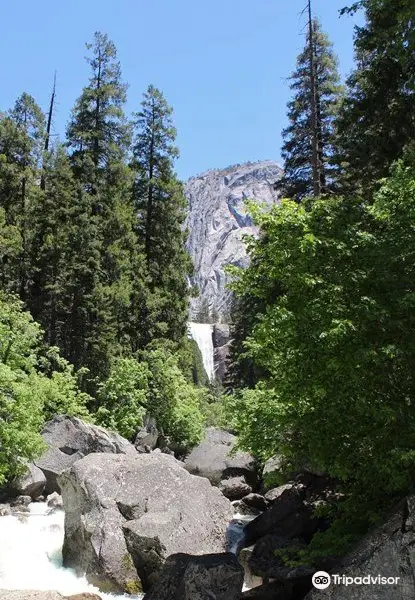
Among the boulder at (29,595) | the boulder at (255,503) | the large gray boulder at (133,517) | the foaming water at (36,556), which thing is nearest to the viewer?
the boulder at (29,595)

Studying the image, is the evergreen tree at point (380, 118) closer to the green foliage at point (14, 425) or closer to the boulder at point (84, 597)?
the green foliage at point (14, 425)

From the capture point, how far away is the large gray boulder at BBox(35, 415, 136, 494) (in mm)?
16609

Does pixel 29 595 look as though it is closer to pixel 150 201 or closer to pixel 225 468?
pixel 225 468

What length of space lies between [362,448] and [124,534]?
5.19 metres

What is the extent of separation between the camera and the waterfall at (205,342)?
291 ft

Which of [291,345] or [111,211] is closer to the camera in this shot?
[291,345]

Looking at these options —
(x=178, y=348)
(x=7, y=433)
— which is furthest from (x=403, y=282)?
(x=178, y=348)

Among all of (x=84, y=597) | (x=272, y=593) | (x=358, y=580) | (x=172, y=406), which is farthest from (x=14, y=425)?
(x=172, y=406)

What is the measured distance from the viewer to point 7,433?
12.3 m

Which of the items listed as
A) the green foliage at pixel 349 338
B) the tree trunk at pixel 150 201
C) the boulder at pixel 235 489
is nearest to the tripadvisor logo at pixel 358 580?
the green foliage at pixel 349 338

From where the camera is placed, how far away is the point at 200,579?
6.92 metres

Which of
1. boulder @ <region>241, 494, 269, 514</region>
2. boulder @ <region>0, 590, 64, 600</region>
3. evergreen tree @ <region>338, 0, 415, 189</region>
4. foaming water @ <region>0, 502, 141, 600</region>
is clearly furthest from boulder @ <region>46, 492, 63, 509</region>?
evergreen tree @ <region>338, 0, 415, 189</region>

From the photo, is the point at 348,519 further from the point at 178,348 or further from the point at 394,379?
the point at 178,348

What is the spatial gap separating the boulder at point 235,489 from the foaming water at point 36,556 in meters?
5.95
